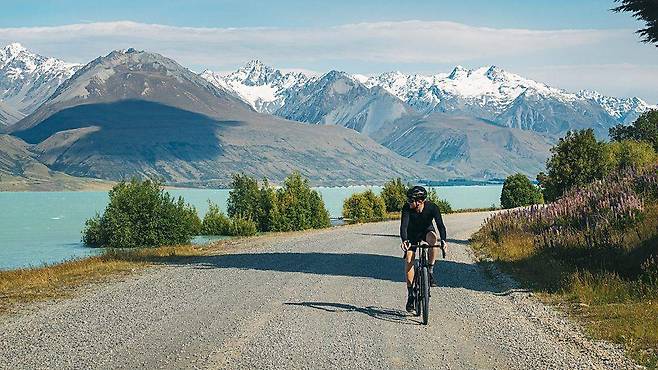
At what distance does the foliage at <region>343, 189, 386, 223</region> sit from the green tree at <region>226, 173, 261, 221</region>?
564 inches

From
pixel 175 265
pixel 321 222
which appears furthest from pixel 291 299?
pixel 321 222

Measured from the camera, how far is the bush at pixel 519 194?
102500 mm

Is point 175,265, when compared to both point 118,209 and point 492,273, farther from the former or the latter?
point 118,209

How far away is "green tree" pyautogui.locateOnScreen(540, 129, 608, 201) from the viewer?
4178 cm

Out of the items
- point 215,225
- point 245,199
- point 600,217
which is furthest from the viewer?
point 245,199

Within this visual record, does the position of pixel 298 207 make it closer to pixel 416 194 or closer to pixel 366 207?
pixel 366 207

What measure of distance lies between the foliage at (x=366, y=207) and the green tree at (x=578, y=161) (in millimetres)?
47607

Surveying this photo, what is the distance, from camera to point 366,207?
91375 millimetres

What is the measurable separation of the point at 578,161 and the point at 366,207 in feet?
166

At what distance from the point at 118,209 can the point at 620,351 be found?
172ft

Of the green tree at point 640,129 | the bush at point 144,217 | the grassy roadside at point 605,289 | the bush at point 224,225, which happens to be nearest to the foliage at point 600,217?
the grassy roadside at point 605,289

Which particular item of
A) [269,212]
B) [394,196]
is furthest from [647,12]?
[394,196]

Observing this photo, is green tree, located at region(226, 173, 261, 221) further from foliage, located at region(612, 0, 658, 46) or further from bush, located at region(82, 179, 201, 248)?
foliage, located at region(612, 0, 658, 46)

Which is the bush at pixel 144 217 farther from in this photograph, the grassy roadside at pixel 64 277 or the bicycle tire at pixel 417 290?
the bicycle tire at pixel 417 290
